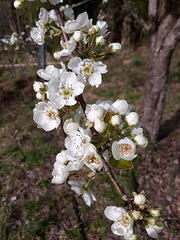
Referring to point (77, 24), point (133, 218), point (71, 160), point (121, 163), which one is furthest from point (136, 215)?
point (77, 24)

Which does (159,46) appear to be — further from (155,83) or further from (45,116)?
(45,116)

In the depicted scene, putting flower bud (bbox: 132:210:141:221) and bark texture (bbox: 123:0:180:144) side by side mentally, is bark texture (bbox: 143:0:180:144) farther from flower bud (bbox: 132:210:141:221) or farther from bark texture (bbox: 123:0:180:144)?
flower bud (bbox: 132:210:141:221)

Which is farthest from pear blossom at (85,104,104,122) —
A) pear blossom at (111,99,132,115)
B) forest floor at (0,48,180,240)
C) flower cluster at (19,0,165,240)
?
forest floor at (0,48,180,240)

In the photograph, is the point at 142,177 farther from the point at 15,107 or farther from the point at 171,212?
the point at 15,107

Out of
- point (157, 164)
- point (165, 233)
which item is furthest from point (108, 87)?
point (165, 233)

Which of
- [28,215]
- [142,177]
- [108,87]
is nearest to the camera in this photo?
[28,215]

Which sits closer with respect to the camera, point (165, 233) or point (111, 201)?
point (165, 233)

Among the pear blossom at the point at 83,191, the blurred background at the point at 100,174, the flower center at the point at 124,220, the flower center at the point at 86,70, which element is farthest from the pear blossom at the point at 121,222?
the blurred background at the point at 100,174
